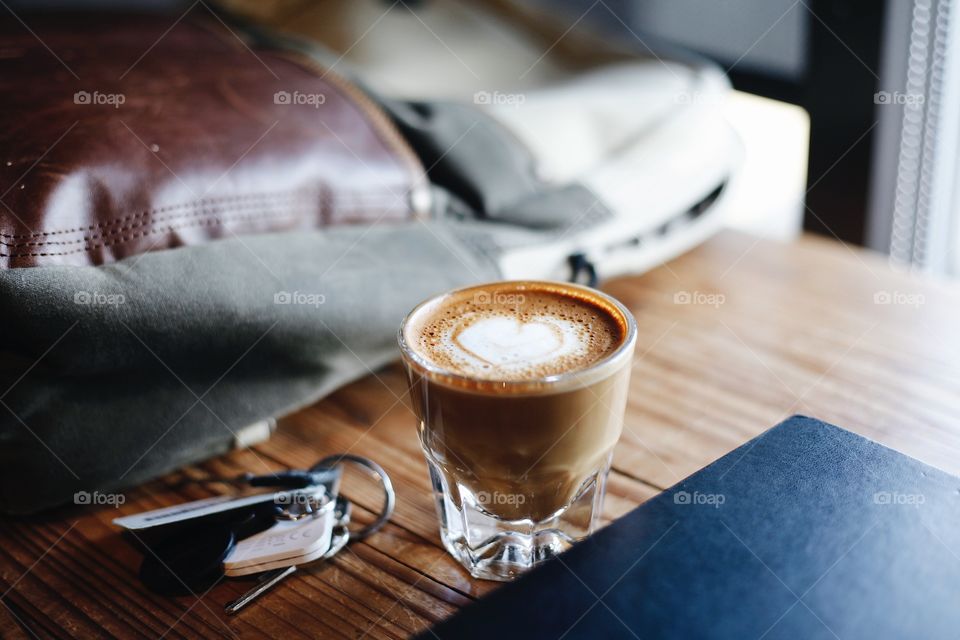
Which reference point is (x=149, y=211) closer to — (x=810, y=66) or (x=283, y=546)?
(x=283, y=546)

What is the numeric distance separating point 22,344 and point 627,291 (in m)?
0.59

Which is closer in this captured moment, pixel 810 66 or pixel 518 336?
pixel 518 336

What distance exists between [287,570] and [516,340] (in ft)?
0.71

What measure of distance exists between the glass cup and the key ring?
5 centimetres

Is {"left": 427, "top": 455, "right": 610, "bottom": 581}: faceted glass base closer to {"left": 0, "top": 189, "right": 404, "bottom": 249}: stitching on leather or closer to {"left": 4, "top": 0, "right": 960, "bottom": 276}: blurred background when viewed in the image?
{"left": 0, "top": 189, "right": 404, "bottom": 249}: stitching on leather

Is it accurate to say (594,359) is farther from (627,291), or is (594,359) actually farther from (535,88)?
(535,88)

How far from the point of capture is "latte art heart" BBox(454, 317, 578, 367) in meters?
0.59

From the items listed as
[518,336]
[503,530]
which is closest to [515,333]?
[518,336]

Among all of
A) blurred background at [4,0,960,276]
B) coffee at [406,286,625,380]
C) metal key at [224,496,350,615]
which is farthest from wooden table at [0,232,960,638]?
blurred background at [4,0,960,276]

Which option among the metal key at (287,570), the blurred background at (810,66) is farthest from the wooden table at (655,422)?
the blurred background at (810,66)

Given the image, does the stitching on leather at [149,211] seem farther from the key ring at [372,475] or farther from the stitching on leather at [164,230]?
the key ring at [372,475]

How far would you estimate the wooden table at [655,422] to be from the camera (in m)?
0.59

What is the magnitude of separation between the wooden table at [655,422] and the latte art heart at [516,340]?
0.47 feet

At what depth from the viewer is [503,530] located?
616 mm
